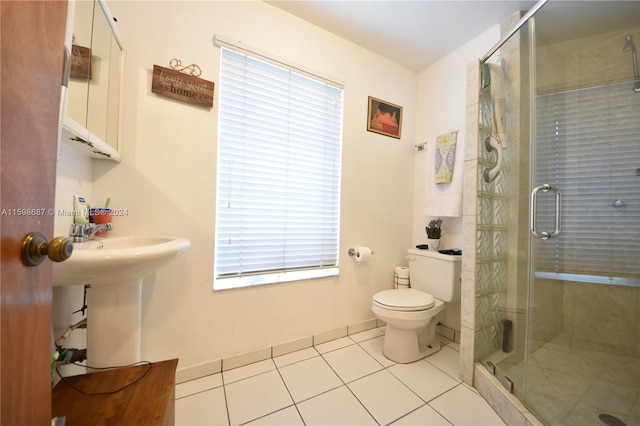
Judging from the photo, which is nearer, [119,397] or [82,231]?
[119,397]

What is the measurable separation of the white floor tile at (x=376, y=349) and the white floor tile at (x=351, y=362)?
0.11 ft

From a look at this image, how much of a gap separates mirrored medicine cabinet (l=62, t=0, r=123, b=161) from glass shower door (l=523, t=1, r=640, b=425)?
2033 millimetres

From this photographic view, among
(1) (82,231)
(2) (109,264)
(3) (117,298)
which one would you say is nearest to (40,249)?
(2) (109,264)

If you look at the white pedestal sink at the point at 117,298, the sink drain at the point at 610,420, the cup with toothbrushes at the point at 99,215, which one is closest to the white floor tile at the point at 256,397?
the white pedestal sink at the point at 117,298

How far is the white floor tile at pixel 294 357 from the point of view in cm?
146

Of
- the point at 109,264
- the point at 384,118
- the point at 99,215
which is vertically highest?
the point at 384,118

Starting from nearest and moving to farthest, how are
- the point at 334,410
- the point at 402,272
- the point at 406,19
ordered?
1. the point at 334,410
2. the point at 406,19
3. the point at 402,272

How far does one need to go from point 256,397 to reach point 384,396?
68 centimetres

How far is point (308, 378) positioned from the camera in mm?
1320

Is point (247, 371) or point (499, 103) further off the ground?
point (499, 103)

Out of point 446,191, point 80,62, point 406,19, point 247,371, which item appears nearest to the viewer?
point 80,62

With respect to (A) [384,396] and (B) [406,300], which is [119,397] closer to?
(A) [384,396]

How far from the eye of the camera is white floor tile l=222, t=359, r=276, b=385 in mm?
1306

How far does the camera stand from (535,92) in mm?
1337
